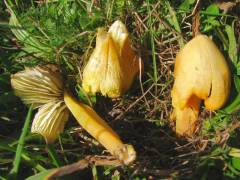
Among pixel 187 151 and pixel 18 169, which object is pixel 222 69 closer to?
pixel 187 151

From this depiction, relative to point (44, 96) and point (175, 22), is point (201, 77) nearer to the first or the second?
point (175, 22)

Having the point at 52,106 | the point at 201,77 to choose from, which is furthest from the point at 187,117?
the point at 52,106

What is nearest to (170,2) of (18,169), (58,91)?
(58,91)

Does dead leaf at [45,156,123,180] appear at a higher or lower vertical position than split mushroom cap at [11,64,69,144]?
lower

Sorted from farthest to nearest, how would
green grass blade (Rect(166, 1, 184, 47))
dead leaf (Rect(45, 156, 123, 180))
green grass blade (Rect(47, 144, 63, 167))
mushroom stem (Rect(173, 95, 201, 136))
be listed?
green grass blade (Rect(166, 1, 184, 47))
mushroom stem (Rect(173, 95, 201, 136))
green grass blade (Rect(47, 144, 63, 167))
dead leaf (Rect(45, 156, 123, 180))

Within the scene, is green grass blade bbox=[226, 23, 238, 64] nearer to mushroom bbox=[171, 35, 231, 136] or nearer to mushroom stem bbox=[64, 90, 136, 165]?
mushroom bbox=[171, 35, 231, 136]

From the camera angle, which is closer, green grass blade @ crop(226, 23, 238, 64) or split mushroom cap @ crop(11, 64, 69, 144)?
split mushroom cap @ crop(11, 64, 69, 144)

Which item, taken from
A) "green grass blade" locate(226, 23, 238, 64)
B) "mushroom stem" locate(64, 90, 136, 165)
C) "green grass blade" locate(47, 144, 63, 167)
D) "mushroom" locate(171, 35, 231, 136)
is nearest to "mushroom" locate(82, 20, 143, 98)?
"mushroom stem" locate(64, 90, 136, 165)
